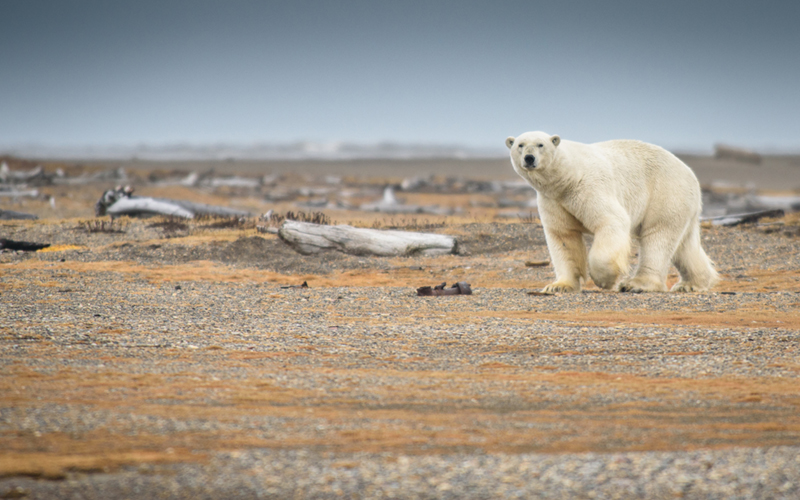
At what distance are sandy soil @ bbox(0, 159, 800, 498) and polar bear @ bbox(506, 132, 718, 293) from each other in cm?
59

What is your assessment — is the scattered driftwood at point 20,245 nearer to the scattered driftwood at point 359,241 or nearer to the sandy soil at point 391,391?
the sandy soil at point 391,391

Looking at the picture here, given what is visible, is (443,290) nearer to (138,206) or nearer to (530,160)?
(530,160)

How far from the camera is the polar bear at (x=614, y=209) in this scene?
9.18 metres

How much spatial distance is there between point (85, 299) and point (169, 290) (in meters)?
1.29

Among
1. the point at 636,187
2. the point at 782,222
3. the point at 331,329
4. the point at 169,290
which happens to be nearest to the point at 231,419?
the point at 331,329

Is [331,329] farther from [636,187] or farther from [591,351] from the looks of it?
[636,187]

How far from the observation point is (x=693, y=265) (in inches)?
416

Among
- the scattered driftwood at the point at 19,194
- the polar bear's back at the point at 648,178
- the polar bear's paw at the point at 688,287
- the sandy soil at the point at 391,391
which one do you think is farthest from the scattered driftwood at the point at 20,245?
the scattered driftwood at the point at 19,194

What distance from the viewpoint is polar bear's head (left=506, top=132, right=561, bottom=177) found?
8.91 m

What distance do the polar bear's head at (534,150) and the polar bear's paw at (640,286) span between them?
219cm

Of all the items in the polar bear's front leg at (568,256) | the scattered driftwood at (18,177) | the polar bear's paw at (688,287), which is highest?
the scattered driftwood at (18,177)

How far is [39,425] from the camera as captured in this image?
12.0 feet

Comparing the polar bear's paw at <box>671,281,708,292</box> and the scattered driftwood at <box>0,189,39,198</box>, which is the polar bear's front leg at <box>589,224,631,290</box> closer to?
the polar bear's paw at <box>671,281,708,292</box>

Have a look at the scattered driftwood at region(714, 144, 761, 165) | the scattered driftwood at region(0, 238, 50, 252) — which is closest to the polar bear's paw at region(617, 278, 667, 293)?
the scattered driftwood at region(0, 238, 50, 252)
